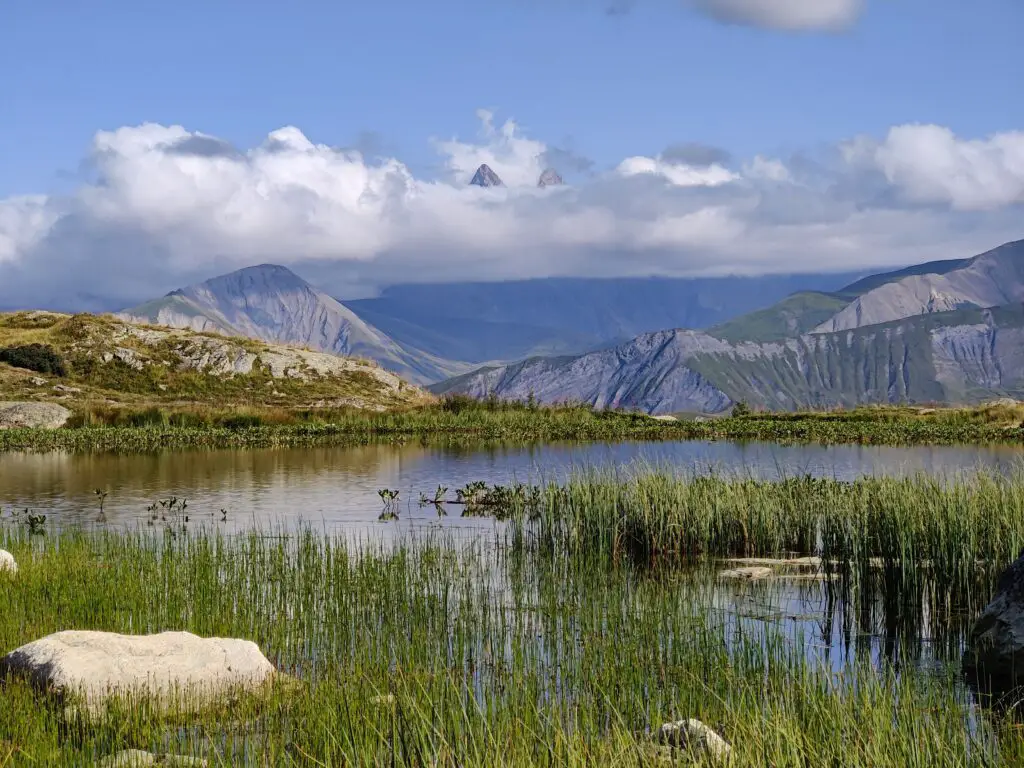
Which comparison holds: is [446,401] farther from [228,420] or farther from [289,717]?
[289,717]

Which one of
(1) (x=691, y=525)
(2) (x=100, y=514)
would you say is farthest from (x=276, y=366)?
(1) (x=691, y=525)

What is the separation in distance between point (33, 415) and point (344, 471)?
26.2 m

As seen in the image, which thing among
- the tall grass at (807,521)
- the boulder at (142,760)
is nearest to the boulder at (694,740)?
the boulder at (142,760)

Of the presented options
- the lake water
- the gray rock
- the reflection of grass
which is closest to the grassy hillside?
the lake water

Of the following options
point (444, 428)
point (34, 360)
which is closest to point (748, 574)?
point (444, 428)

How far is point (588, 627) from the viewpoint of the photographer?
13.6 meters

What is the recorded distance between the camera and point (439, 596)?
1587 centimetres

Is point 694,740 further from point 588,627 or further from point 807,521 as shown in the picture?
point 807,521

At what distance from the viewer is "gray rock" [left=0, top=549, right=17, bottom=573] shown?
639 inches

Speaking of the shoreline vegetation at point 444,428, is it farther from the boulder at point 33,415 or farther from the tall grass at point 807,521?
the tall grass at point 807,521

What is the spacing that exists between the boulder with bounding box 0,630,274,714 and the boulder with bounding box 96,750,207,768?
1.31 m

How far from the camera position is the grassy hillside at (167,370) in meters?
68.9

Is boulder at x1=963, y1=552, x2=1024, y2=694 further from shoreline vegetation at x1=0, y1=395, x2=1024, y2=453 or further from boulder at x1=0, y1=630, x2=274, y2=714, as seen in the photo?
shoreline vegetation at x1=0, y1=395, x2=1024, y2=453

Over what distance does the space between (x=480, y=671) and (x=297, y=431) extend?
1748 inches
